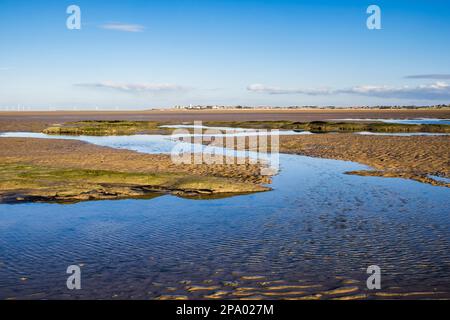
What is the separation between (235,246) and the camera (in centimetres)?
1035

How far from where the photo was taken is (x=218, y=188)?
1694 centimetres

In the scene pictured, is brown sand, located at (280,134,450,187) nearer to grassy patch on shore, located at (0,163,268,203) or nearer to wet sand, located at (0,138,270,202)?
wet sand, located at (0,138,270,202)

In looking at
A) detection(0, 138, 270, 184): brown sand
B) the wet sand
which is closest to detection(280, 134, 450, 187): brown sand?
detection(0, 138, 270, 184): brown sand

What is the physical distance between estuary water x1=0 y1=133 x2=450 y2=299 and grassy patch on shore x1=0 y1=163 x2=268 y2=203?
1072 mm

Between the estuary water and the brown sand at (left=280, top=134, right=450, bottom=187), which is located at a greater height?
the brown sand at (left=280, top=134, right=450, bottom=187)

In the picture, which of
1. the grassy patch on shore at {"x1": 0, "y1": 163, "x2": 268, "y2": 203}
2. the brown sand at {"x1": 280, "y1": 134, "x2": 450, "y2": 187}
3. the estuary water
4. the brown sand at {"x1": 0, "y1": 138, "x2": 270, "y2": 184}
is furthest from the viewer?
the brown sand at {"x1": 0, "y1": 138, "x2": 270, "y2": 184}

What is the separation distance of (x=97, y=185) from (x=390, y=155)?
1853 cm

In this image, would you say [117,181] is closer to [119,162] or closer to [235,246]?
[119,162]

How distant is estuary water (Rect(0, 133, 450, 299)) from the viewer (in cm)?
795

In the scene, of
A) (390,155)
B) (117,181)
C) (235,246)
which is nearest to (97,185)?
(117,181)

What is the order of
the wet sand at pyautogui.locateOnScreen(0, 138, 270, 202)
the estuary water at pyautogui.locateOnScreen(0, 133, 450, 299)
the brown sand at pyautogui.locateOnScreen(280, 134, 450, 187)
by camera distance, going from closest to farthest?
the estuary water at pyautogui.locateOnScreen(0, 133, 450, 299)
the wet sand at pyautogui.locateOnScreen(0, 138, 270, 202)
the brown sand at pyautogui.locateOnScreen(280, 134, 450, 187)
